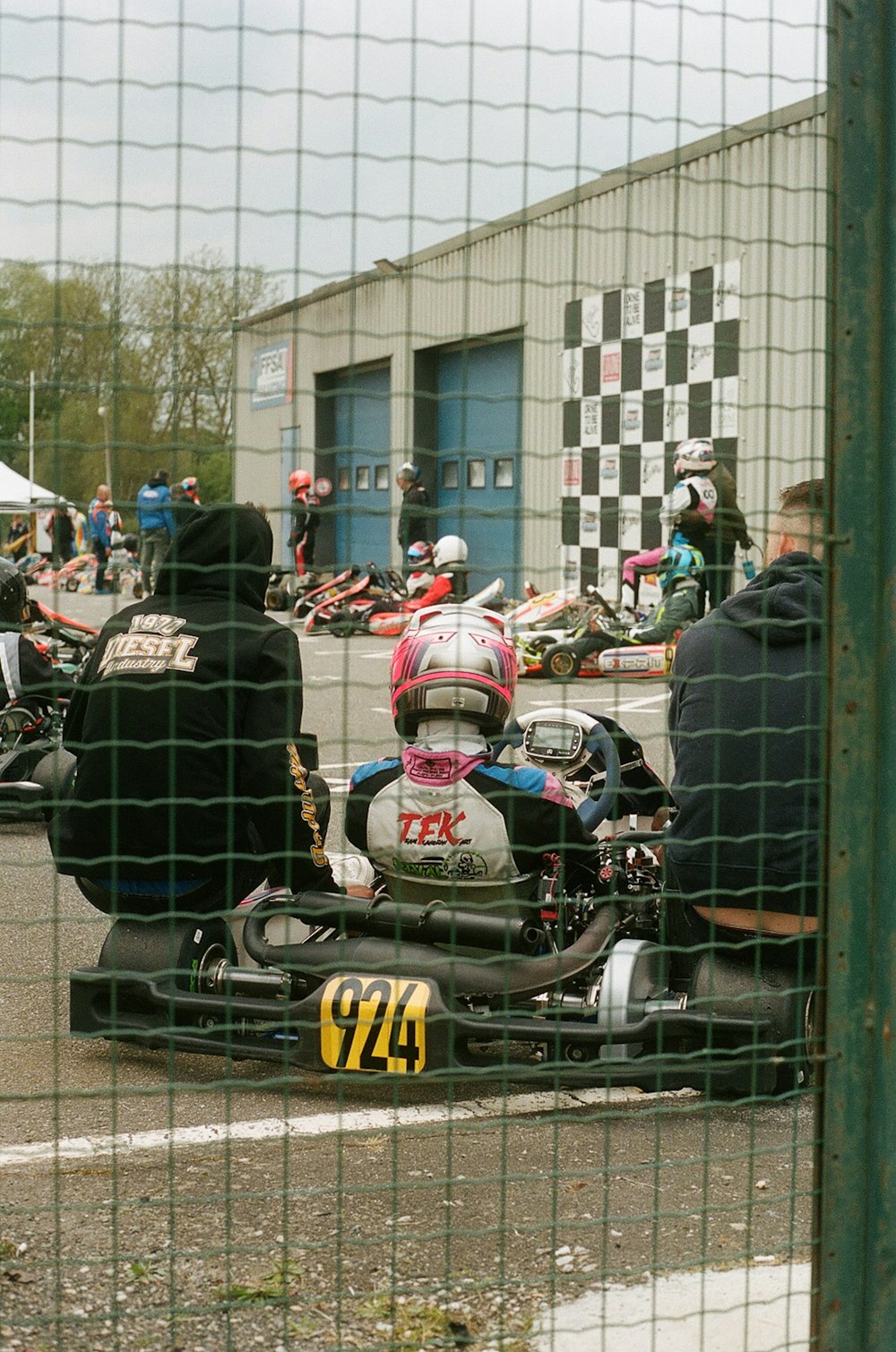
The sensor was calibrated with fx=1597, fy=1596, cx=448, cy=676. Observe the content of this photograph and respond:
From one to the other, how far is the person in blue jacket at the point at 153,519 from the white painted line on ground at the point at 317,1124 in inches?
46.7

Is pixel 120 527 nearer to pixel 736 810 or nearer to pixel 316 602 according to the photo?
pixel 736 810

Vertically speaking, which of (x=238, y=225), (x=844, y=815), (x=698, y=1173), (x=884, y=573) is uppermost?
(x=238, y=225)

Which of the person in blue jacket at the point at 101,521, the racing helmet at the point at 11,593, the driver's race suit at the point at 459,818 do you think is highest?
the person in blue jacket at the point at 101,521

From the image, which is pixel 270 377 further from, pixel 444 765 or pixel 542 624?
pixel 542 624

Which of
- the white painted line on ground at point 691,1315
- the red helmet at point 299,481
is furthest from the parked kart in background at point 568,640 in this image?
the red helmet at point 299,481

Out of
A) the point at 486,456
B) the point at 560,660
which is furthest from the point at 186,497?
the point at 560,660

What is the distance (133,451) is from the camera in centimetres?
217

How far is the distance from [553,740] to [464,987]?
3.25ft

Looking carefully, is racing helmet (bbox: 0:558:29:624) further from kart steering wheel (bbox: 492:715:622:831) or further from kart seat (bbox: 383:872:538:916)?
kart seat (bbox: 383:872:538:916)

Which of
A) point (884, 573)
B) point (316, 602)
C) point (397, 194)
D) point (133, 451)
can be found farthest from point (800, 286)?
point (316, 602)

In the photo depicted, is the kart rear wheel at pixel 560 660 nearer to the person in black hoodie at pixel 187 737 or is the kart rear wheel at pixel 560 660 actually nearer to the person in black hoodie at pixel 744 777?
the person in black hoodie at pixel 187 737

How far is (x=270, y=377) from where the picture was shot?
229 centimetres

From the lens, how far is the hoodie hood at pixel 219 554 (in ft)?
12.6

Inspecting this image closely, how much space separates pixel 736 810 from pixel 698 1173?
820mm
